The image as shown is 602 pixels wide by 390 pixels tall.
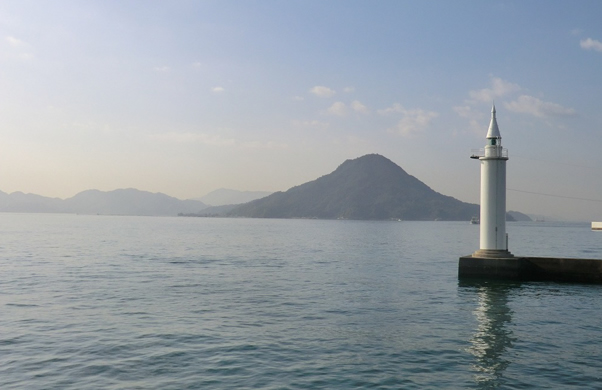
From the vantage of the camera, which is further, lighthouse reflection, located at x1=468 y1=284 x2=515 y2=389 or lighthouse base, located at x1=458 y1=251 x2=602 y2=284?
lighthouse base, located at x1=458 y1=251 x2=602 y2=284

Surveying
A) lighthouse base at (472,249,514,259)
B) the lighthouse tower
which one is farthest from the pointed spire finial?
lighthouse base at (472,249,514,259)

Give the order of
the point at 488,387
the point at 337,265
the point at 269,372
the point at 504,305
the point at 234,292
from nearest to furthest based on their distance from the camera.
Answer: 1. the point at 488,387
2. the point at 269,372
3. the point at 504,305
4. the point at 234,292
5. the point at 337,265

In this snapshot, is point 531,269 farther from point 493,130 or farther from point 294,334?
point 294,334

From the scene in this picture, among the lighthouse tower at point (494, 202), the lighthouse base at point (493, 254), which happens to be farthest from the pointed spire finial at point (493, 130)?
the lighthouse base at point (493, 254)

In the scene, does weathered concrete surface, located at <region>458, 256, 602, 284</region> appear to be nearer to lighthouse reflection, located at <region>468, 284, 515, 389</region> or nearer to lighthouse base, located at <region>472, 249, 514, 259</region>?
lighthouse base, located at <region>472, 249, 514, 259</region>

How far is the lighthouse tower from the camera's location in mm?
35312

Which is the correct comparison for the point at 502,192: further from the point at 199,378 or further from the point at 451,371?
the point at 199,378

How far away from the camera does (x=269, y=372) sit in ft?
47.1

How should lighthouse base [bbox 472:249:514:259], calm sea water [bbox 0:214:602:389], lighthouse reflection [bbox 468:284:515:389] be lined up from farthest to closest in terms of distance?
lighthouse base [bbox 472:249:514:259]
lighthouse reflection [bbox 468:284:515:389]
calm sea water [bbox 0:214:602:389]

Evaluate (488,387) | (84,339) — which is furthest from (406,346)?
(84,339)

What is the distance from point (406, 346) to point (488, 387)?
4390mm

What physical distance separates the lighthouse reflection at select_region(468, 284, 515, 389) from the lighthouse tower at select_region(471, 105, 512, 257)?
5.04 metres

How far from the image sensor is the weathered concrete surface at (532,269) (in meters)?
34.7

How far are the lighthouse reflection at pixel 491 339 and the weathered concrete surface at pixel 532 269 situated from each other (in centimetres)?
373
